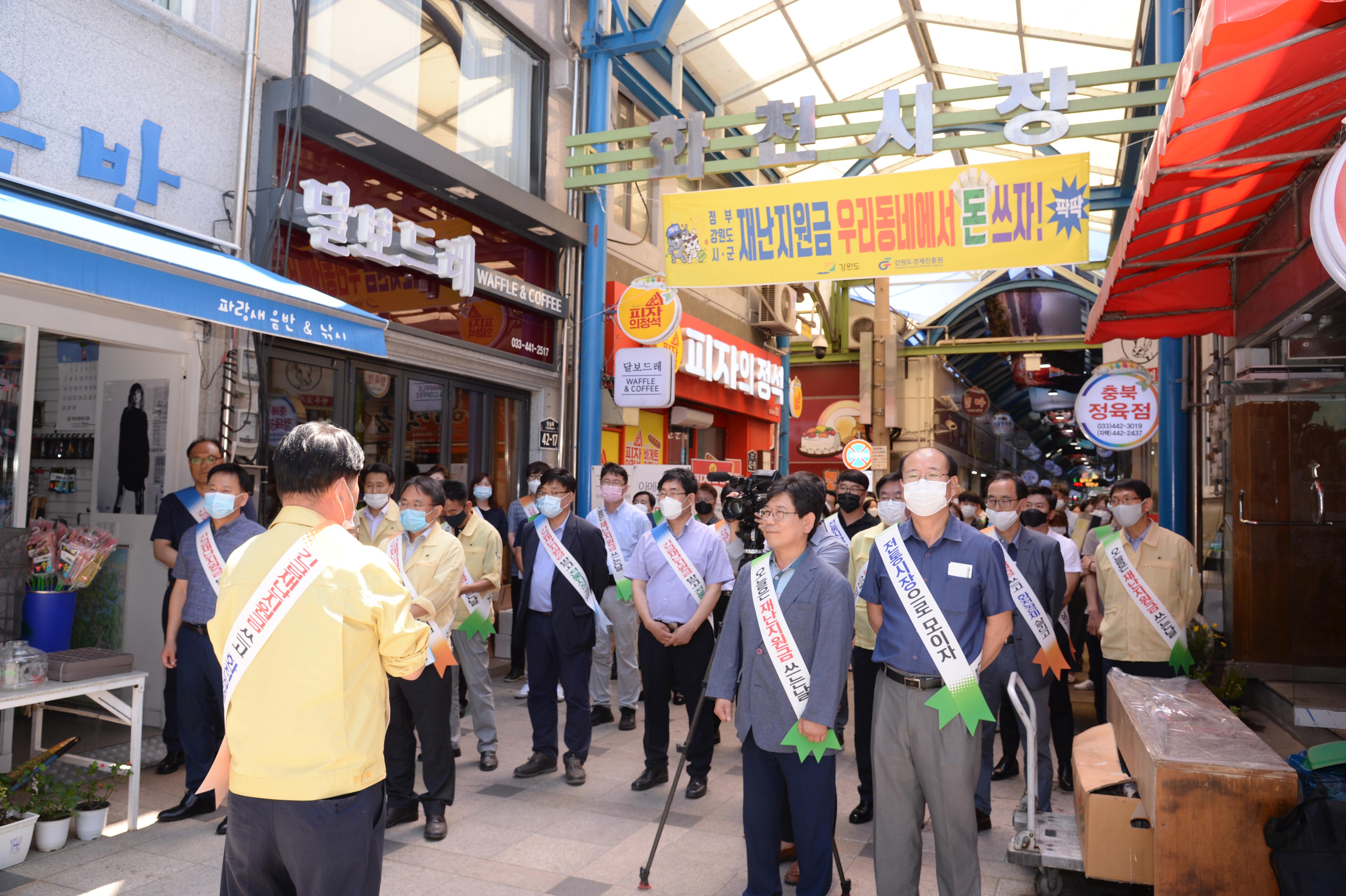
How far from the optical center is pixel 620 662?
7941 mm

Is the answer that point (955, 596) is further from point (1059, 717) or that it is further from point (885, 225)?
point (885, 225)

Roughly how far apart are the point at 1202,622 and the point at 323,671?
7.14 m

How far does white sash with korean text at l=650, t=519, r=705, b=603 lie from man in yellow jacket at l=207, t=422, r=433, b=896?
330 centimetres

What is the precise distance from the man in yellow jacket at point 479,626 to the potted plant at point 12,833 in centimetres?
232

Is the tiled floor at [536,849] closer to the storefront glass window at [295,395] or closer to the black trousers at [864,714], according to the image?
the black trousers at [864,714]

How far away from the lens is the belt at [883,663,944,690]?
375 cm

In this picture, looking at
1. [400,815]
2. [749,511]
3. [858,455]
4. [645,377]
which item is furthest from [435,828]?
[858,455]

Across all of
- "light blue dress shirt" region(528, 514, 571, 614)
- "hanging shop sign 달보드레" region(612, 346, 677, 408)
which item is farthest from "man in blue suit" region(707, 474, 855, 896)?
"hanging shop sign 달보드레" region(612, 346, 677, 408)

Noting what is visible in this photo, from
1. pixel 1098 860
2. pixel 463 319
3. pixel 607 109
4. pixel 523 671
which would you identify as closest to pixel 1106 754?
pixel 1098 860

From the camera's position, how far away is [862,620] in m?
5.58

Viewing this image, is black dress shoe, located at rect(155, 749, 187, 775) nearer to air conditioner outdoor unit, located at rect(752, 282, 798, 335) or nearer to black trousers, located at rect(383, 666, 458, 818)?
black trousers, located at rect(383, 666, 458, 818)

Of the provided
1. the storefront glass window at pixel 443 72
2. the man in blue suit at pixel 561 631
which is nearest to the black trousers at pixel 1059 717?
the man in blue suit at pixel 561 631

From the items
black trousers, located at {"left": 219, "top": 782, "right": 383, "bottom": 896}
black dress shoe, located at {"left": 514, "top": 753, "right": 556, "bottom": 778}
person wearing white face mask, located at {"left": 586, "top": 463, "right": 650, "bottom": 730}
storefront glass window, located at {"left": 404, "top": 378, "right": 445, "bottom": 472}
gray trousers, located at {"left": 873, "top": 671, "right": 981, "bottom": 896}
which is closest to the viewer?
black trousers, located at {"left": 219, "top": 782, "right": 383, "bottom": 896}

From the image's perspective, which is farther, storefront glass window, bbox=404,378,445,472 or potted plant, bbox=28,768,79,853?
storefront glass window, bbox=404,378,445,472
